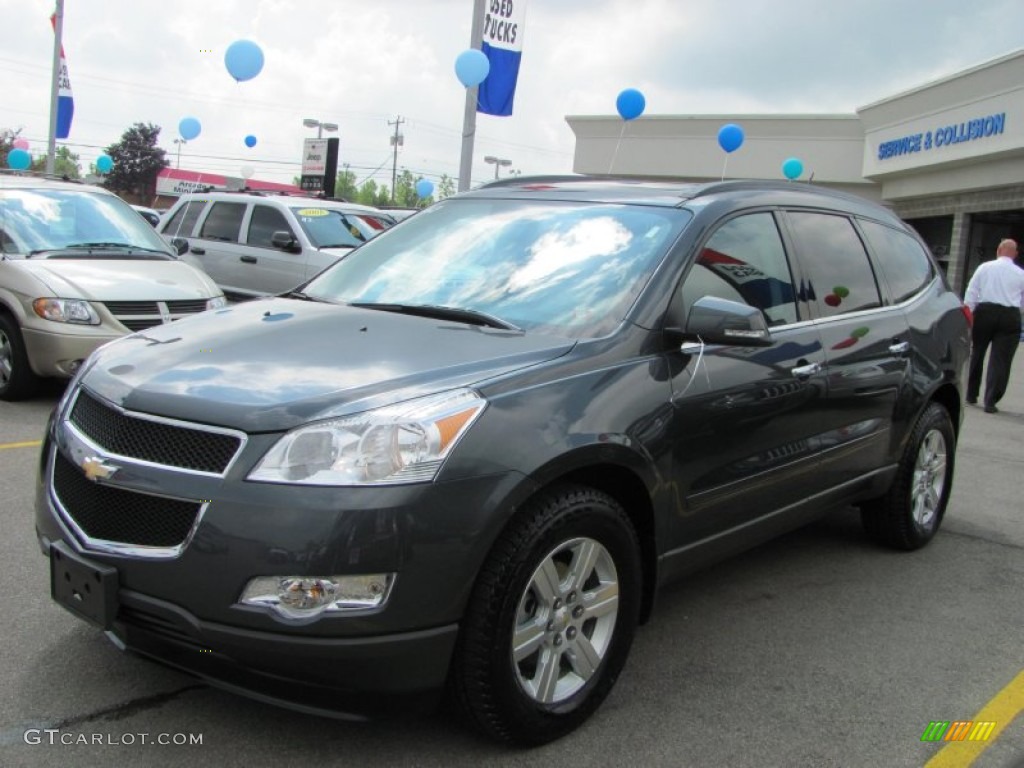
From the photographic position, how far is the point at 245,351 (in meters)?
3.09

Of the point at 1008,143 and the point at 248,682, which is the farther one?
the point at 1008,143

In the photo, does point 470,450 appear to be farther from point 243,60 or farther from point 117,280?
point 243,60

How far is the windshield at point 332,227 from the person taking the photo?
1185 cm

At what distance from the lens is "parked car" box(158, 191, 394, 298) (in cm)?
1163

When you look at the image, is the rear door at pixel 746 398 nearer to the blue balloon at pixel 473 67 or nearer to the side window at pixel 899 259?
the side window at pixel 899 259

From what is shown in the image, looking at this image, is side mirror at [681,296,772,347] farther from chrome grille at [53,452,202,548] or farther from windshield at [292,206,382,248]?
windshield at [292,206,382,248]

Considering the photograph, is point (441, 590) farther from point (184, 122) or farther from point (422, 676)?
point (184, 122)

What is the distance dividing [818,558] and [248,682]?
3359 millimetres

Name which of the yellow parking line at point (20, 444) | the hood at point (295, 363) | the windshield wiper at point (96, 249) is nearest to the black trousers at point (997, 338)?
the windshield wiper at point (96, 249)

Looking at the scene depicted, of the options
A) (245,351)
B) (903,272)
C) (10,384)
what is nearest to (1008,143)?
(903,272)

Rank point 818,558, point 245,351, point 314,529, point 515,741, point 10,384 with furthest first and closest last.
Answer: point 10,384 → point 818,558 → point 245,351 → point 515,741 → point 314,529

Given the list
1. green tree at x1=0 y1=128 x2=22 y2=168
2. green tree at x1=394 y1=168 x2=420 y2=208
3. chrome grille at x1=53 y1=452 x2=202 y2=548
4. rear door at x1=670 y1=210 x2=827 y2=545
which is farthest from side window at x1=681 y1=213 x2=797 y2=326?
green tree at x1=394 y1=168 x2=420 y2=208

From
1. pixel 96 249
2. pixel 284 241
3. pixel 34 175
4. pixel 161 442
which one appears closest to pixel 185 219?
pixel 284 241

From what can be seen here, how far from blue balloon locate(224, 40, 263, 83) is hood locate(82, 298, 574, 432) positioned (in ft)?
48.3
